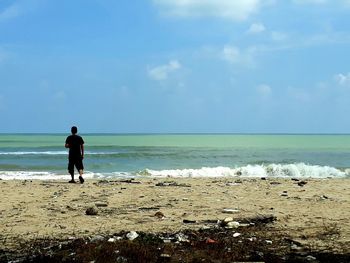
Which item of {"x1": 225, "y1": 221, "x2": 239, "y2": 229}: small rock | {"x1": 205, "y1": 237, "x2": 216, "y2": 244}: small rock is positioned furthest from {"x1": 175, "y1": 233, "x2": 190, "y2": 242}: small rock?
{"x1": 225, "y1": 221, "x2": 239, "y2": 229}: small rock

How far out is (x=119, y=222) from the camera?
8.29 meters

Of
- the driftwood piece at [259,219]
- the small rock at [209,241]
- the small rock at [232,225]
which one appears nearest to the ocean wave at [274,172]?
the driftwood piece at [259,219]

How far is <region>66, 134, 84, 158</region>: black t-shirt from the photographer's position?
15023mm

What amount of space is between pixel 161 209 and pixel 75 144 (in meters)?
6.24

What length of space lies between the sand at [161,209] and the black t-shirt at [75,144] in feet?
4.00

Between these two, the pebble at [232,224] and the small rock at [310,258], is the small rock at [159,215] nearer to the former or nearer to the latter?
the pebble at [232,224]

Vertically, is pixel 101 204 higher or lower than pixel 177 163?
higher

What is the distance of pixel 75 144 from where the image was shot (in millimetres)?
15047

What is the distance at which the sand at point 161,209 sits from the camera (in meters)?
7.52

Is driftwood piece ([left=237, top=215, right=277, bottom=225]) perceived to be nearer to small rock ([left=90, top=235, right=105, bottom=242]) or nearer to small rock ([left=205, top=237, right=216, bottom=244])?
small rock ([left=205, top=237, right=216, bottom=244])

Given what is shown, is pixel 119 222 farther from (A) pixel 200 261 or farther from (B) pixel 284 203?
(B) pixel 284 203

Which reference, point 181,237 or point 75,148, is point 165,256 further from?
point 75,148

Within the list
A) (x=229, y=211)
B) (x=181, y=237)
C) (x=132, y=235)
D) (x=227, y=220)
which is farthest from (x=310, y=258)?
(x=229, y=211)

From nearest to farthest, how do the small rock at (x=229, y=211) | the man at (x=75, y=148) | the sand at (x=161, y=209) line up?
the sand at (x=161, y=209), the small rock at (x=229, y=211), the man at (x=75, y=148)
